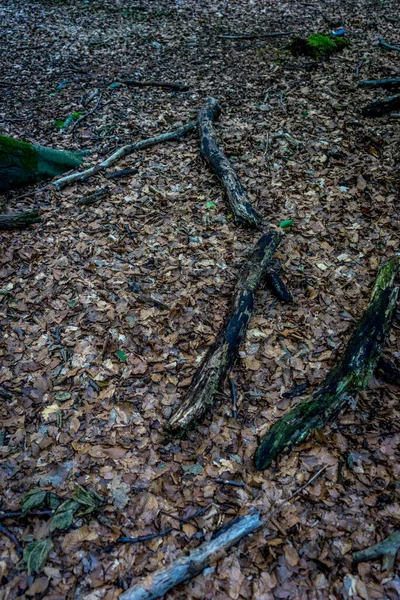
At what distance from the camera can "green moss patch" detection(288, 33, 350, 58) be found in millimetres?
8969

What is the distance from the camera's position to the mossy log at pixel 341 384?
11.3 ft

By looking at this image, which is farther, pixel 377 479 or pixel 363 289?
pixel 363 289

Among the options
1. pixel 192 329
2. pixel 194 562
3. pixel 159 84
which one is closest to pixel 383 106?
pixel 159 84

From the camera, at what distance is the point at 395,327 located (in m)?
4.29

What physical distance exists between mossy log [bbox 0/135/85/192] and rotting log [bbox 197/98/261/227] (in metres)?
2.34

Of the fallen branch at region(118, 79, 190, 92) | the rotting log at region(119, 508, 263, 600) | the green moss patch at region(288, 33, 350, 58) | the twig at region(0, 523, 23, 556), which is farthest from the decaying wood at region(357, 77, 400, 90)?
the twig at region(0, 523, 23, 556)

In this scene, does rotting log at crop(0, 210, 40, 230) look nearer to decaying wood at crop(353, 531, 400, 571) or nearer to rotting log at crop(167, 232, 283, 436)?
rotting log at crop(167, 232, 283, 436)

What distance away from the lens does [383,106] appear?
706cm

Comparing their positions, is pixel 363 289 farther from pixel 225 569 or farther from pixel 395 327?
pixel 225 569

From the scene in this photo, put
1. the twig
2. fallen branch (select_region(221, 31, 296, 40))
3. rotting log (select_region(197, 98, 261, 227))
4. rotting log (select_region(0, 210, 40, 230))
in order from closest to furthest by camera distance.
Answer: the twig < rotting log (select_region(0, 210, 40, 230)) < rotting log (select_region(197, 98, 261, 227)) < fallen branch (select_region(221, 31, 296, 40))

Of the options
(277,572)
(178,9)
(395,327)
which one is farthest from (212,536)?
(178,9)

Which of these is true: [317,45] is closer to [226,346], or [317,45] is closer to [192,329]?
[192,329]

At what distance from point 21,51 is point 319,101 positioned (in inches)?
296

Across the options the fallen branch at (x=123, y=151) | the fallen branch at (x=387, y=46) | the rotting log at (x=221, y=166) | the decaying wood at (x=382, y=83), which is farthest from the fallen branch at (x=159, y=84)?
the fallen branch at (x=387, y=46)
